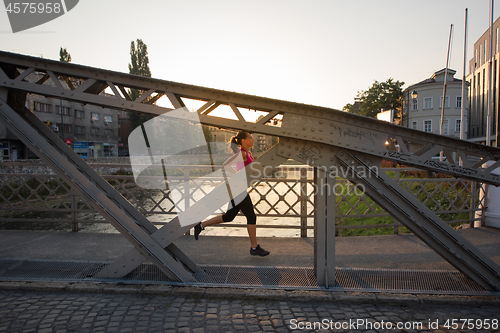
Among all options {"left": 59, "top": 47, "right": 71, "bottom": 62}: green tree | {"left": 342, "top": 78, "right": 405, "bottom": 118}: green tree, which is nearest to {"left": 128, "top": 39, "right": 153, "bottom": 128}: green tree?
{"left": 59, "top": 47, "right": 71, "bottom": 62}: green tree

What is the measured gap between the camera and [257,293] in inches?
146

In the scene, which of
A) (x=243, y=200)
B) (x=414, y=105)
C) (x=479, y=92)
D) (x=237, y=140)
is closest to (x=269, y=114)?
(x=237, y=140)

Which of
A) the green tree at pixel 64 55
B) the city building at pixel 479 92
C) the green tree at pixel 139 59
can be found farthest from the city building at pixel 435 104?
the green tree at pixel 64 55

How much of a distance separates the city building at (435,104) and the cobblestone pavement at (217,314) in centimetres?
4794

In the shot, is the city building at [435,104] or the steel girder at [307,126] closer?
the steel girder at [307,126]

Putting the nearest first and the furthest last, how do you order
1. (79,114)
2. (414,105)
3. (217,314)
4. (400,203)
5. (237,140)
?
(217,314) → (400,203) → (237,140) → (414,105) → (79,114)

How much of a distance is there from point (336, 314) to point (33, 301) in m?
3.60

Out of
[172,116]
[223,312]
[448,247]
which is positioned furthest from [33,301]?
[448,247]

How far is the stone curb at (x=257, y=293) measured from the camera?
3.59 m

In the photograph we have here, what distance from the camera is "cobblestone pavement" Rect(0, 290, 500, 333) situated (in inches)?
Result: 122

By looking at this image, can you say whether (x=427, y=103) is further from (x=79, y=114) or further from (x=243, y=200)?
(x=79, y=114)

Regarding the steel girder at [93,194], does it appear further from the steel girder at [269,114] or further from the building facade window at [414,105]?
the building facade window at [414,105]

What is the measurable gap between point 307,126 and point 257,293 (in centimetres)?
219

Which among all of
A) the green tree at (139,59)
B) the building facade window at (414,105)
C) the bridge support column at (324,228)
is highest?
the green tree at (139,59)
